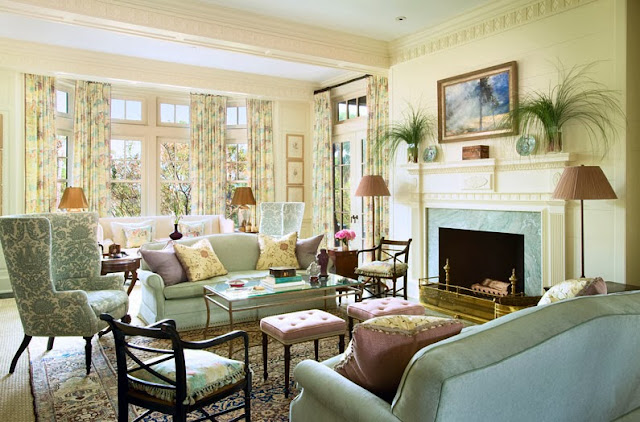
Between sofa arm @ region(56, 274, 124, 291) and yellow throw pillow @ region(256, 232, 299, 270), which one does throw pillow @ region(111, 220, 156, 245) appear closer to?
yellow throw pillow @ region(256, 232, 299, 270)

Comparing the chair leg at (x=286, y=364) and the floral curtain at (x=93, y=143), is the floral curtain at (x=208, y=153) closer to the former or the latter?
the floral curtain at (x=93, y=143)

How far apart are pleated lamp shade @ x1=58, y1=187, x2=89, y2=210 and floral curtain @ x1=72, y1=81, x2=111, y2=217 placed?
64 centimetres

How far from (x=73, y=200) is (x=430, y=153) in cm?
464

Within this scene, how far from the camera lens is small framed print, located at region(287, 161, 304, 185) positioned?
27.2 feet

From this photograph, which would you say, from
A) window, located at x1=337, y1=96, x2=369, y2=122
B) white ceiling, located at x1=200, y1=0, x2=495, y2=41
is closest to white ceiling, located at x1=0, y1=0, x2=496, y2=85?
white ceiling, located at x1=200, y1=0, x2=495, y2=41

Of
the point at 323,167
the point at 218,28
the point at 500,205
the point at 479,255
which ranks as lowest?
the point at 479,255

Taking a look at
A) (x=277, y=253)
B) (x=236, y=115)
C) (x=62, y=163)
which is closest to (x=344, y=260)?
(x=277, y=253)

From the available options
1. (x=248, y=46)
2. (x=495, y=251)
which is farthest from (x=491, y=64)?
(x=248, y=46)

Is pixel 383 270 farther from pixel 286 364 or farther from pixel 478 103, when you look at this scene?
pixel 286 364

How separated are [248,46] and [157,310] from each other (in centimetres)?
294

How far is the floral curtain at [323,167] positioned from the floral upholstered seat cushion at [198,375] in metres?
5.42

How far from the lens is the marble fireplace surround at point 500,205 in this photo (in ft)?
14.0

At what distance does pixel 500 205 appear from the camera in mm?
4797

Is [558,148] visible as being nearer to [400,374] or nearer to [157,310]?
[400,374]
